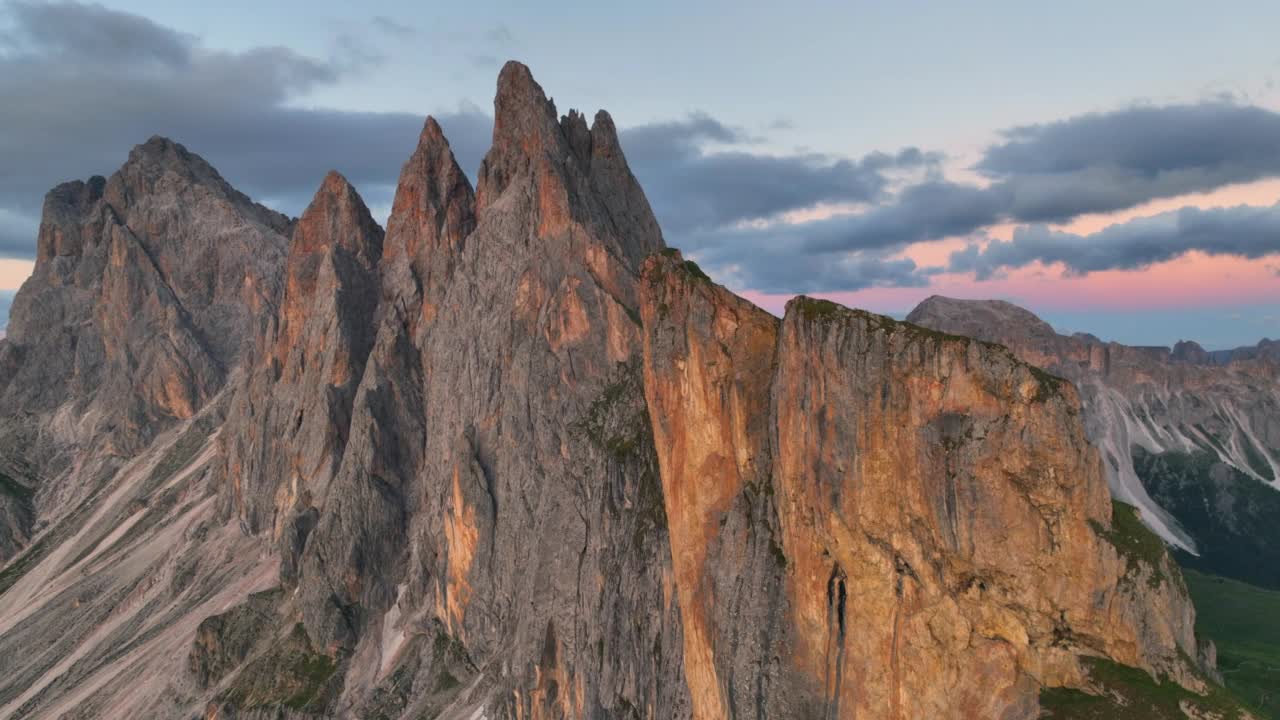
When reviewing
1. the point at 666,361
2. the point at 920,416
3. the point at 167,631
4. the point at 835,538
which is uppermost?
the point at 666,361

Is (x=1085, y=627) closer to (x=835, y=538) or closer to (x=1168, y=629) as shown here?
(x=1168, y=629)

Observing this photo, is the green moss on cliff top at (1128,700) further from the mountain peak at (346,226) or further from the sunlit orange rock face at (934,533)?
the mountain peak at (346,226)

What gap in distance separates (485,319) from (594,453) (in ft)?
149

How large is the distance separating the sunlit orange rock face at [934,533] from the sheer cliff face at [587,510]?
172mm

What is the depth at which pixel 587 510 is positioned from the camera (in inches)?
4077

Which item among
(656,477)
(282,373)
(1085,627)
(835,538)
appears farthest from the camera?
Answer: (282,373)

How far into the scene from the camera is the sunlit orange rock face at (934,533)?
159 feet

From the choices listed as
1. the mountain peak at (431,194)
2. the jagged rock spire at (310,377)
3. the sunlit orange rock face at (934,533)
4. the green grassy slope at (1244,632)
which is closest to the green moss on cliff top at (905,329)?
the sunlit orange rock face at (934,533)

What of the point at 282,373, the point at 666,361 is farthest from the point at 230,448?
the point at 666,361

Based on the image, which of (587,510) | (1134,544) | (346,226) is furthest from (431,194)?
(1134,544)

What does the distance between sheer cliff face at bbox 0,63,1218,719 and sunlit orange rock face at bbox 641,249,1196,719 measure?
172mm

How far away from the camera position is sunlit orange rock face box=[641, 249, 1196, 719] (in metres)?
48.6

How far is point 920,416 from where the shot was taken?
51.2 metres

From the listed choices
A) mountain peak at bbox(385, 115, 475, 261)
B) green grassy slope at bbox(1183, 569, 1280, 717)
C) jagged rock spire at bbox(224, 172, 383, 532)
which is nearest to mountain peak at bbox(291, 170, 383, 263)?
jagged rock spire at bbox(224, 172, 383, 532)
